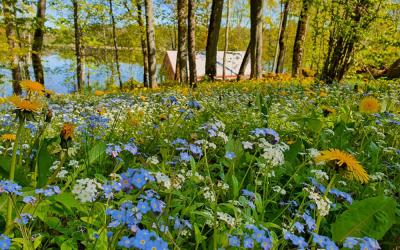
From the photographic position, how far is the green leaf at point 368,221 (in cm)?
171

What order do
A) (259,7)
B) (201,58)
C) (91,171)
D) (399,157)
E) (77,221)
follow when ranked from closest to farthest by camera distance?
(77,221), (91,171), (399,157), (259,7), (201,58)

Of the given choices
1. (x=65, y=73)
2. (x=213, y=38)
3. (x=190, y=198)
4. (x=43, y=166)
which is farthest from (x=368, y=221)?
(x=65, y=73)

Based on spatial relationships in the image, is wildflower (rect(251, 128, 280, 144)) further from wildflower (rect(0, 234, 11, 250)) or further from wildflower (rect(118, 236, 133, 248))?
wildflower (rect(0, 234, 11, 250))

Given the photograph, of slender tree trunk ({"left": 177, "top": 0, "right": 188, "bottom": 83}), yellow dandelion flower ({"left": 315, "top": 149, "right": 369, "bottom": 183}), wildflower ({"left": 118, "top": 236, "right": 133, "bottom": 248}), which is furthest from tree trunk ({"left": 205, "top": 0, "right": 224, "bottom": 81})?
wildflower ({"left": 118, "top": 236, "right": 133, "bottom": 248})

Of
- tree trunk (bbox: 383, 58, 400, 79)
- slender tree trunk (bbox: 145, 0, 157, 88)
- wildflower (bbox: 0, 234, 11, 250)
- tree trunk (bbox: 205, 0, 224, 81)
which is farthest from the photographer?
tree trunk (bbox: 383, 58, 400, 79)

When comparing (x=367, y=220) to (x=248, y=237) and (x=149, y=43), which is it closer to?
(x=248, y=237)

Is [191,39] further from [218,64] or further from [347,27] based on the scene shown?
[218,64]

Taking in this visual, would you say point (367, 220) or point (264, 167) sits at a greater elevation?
point (264, 167)

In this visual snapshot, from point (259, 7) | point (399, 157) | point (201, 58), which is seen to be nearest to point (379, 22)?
point (259, 7)

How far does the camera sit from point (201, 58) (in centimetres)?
3562

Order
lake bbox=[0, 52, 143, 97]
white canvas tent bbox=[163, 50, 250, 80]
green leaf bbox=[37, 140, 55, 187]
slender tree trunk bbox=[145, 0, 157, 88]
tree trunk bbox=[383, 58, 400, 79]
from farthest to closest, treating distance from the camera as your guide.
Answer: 1. white canvas tent bbox=[163, 50, 250, 80]
2. lake bbox=[0, 52, 143, 97]
3. tree trunk bbox=[383, 58, 400, 79]
4. slender tree trunk bbox=[145, 0, 157, 88]
5. green leaf bbox=[37, 140, 55, 187]

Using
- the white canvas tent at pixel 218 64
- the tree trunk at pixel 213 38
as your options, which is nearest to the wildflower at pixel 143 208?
the tree trunk at pixel 213 38

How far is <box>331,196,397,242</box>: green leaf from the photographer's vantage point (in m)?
1.71

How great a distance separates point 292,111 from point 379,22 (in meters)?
5.57
